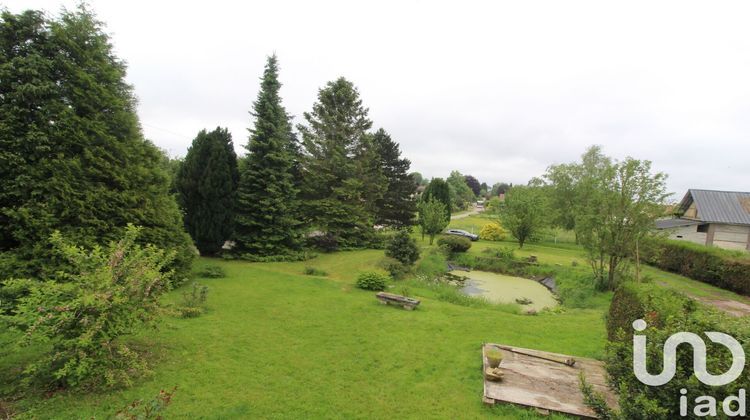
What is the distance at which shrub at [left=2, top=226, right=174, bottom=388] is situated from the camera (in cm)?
455

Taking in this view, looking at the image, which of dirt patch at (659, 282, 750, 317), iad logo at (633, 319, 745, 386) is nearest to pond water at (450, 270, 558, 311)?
dirt patch at (659, 282, 750, 317)

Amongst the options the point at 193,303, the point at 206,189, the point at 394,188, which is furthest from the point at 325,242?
the point at 193,303

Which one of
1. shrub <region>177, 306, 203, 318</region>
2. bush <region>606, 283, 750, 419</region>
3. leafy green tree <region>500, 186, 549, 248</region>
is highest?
leafy green tree <region>500, 186, 549, 248</region>

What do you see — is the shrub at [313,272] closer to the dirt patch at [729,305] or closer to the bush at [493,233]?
the dirt patch at [729,305]

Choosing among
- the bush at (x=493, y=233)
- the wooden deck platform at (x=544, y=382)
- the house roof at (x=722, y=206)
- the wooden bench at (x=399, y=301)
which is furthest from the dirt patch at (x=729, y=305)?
the bush at (x=493, y=233)

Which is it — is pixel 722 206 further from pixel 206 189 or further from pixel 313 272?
pixel 206 189

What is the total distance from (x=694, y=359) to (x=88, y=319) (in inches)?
308

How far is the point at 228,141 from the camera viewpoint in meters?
15.6

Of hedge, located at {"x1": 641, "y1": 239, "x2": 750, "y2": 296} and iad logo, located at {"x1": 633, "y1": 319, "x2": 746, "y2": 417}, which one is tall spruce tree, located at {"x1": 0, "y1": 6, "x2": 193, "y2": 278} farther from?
hedge, located at {"x1": 641, "y1": 239, "x2": 750, "y2": 296}

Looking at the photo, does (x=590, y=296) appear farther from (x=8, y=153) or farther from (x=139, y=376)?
(x=8, y=153)

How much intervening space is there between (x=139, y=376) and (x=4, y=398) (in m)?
1.59

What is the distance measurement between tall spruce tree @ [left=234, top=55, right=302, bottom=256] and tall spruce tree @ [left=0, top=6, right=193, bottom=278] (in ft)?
18.6

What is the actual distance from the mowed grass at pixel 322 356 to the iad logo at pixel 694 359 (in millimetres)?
2092

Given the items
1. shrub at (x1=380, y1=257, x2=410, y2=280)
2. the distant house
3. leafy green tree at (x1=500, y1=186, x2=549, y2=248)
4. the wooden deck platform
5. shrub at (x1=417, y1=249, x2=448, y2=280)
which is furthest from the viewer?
leafy green tree at (x1=500, y1=186, x2=549, y2=248)
